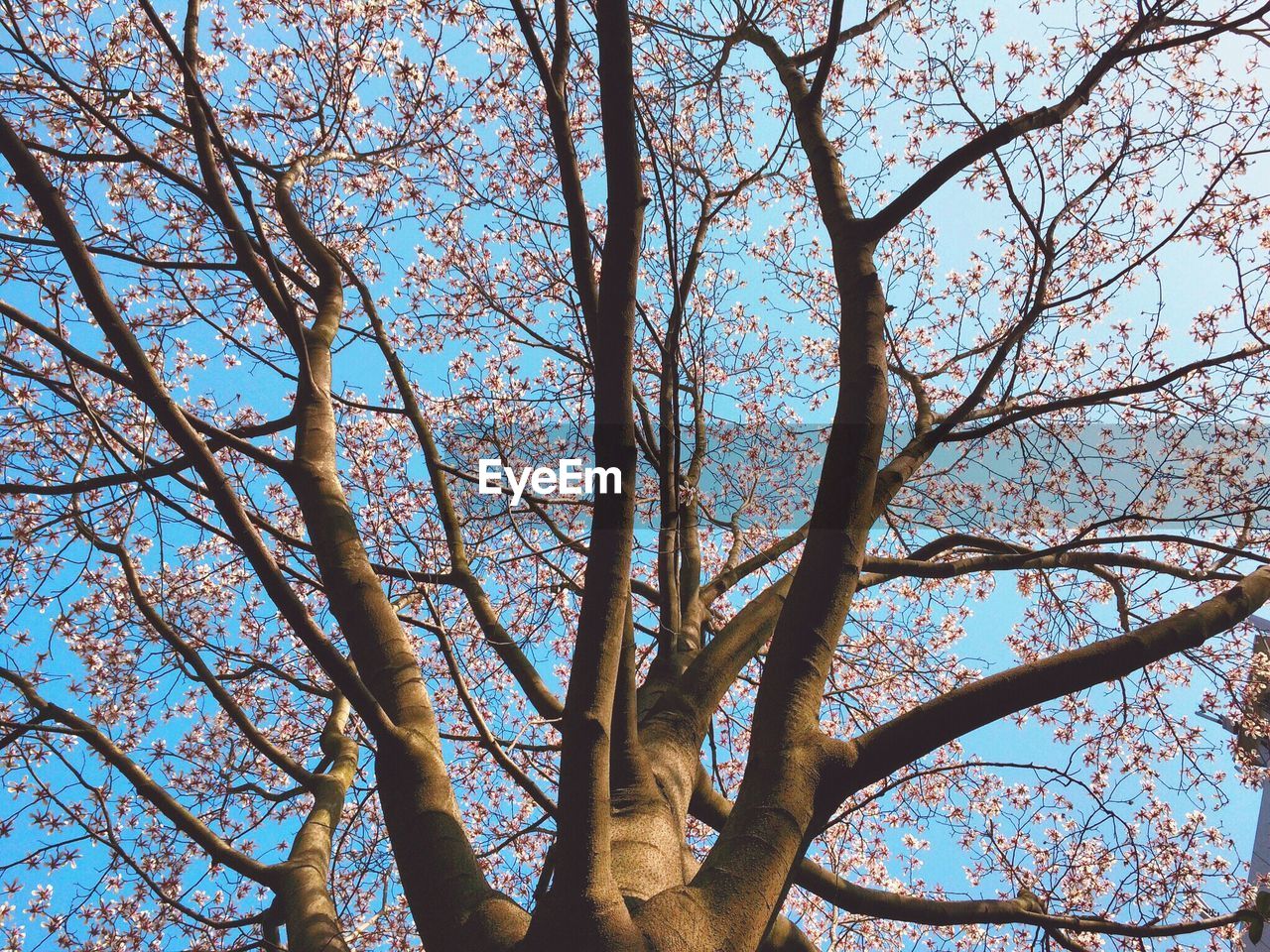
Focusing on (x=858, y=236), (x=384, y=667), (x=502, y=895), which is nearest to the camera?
(x=502, y=895)

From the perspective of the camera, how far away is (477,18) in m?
3.49

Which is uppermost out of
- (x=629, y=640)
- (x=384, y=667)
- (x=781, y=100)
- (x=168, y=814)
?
(x=781, y=100)

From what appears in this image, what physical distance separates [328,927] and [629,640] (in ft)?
3.75

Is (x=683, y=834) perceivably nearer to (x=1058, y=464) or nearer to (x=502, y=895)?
Answer: (x=502, y=895)

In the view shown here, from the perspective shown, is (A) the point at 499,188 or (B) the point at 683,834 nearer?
(B) the point at 683,834

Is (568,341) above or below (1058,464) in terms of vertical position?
above

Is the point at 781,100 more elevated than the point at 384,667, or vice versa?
the point at 781,100

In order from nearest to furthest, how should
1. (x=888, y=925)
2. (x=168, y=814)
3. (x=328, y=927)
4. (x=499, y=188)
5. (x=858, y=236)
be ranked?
1. (x=328, y=927)
2. (x=168, y=814)
3. (x=858, y=236)
4. (x=499, y=188)
5. (x=888, y=925)

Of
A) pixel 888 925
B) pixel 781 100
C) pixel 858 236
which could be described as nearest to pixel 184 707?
pixel 888 925

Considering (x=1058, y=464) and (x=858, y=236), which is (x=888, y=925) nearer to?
(x=1058, y=464)

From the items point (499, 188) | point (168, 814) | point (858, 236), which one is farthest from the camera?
point (499, 188)

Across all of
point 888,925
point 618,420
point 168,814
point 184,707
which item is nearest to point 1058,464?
point 888,925

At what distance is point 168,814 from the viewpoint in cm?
244

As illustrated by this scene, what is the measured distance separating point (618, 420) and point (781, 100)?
4.17 metres
